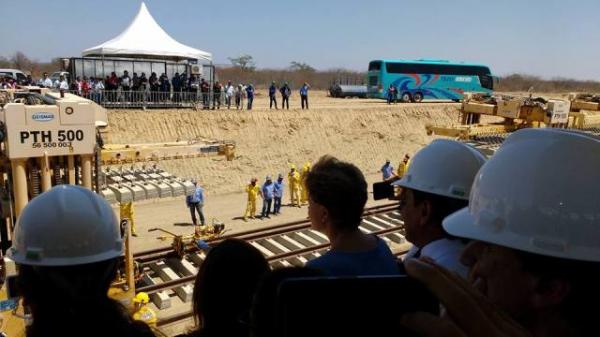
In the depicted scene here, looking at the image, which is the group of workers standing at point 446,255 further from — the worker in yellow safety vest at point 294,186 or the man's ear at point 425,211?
the worker in yellow safety vest at point 294,186

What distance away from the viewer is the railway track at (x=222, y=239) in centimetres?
986

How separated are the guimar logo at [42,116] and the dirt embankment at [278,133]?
15.8m

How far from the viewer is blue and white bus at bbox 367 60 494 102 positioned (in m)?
38.2

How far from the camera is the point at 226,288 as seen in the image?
197cm

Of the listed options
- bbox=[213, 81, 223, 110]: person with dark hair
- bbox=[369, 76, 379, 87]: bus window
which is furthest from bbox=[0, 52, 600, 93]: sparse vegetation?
bbox=[213, 81, 223, 110]: person with dark hair

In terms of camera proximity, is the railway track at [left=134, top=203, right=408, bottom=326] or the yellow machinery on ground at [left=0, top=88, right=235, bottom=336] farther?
the railway track at [left=134, top=203, right=408, bottom=326]

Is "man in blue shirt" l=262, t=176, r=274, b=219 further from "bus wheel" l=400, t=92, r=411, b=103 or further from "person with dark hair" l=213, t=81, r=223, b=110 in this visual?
"bus wheel" l=400, t=92, r=411, b=103

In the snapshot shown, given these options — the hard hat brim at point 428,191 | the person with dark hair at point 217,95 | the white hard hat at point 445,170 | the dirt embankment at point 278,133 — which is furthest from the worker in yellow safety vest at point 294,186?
the hard hat brim at point 428,191

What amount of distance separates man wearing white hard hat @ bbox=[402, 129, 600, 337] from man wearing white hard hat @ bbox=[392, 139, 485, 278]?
1199 mm

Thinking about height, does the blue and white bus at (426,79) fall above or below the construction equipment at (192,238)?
above

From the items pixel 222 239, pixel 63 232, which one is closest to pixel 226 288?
pixel 63 232

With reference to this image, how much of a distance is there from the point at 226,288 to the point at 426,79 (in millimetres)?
39175

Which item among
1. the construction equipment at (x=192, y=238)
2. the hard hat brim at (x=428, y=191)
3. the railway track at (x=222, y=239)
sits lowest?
the railway track at (x=222, y=239)

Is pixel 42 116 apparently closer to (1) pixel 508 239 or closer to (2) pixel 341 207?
(2) pixel 341 207
